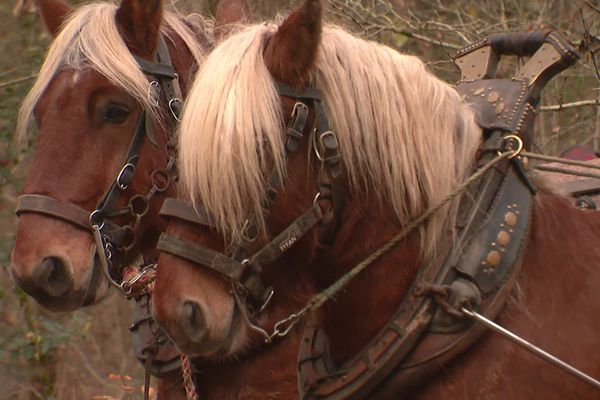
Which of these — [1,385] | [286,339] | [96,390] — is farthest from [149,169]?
[96,390]

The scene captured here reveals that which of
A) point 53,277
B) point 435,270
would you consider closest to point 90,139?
point 53,277

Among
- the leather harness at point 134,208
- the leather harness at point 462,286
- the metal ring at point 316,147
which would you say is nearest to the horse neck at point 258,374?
the leather harness at point 134,208

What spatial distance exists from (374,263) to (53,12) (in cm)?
198

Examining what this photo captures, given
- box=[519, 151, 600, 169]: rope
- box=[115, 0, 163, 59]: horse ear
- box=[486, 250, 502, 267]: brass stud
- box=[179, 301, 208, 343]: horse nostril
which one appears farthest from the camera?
box=[115, 0, 163, 59]: horse ear

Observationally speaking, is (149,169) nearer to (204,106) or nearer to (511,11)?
(204,106)

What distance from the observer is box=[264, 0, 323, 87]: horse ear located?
7.84ft

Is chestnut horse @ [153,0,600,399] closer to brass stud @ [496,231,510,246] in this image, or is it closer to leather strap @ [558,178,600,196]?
brass stud @ [496,231,510,246]

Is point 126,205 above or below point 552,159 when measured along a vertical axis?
below

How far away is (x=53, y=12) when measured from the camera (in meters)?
3.95

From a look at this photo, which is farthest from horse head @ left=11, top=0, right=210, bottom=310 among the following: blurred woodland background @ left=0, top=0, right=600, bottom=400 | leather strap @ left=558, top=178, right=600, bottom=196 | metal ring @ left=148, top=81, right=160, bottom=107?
blurred woodland background @ left=0, top=0, right=600, bottom=400

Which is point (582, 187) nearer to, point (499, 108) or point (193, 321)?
point (499, 108)

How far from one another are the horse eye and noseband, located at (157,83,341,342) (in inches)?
Result: 39.6

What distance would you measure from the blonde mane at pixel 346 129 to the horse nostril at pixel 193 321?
0.18 metres

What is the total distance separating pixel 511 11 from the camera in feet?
23.1
